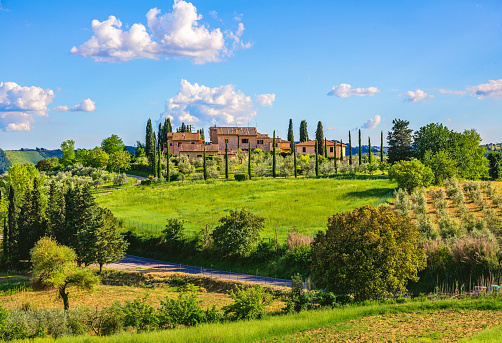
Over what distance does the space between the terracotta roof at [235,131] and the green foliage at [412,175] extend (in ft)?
228

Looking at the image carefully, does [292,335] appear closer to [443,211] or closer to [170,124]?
[443,211]

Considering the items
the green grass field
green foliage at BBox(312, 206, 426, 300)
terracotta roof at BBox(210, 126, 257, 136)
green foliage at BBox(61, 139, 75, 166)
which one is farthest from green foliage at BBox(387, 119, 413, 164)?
green foliage at BBox(61, 139, 75, 166)

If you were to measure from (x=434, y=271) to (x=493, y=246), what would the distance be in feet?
12.5

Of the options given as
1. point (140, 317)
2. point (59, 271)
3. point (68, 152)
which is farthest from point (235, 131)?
point (140, 317)

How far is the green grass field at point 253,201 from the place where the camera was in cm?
4944

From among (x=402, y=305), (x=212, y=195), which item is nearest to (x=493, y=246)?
(x=402, y=305)

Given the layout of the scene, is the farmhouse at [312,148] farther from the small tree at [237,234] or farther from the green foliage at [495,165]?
the small tree at [237,234]

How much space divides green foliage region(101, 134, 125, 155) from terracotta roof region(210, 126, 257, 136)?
1054 inches

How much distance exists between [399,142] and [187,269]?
61583mm

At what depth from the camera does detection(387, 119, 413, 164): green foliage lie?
85.6m

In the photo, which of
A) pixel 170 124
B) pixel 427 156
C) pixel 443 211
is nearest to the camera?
pixel 443 211

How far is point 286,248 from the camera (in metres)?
36.5

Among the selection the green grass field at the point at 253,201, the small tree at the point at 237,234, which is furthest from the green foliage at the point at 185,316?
the green grass field at the point at 253,201

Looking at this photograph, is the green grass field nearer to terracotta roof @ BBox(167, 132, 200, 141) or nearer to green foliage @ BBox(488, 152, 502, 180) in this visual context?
green foliage @ BBox(488, 152, 502, 180)
